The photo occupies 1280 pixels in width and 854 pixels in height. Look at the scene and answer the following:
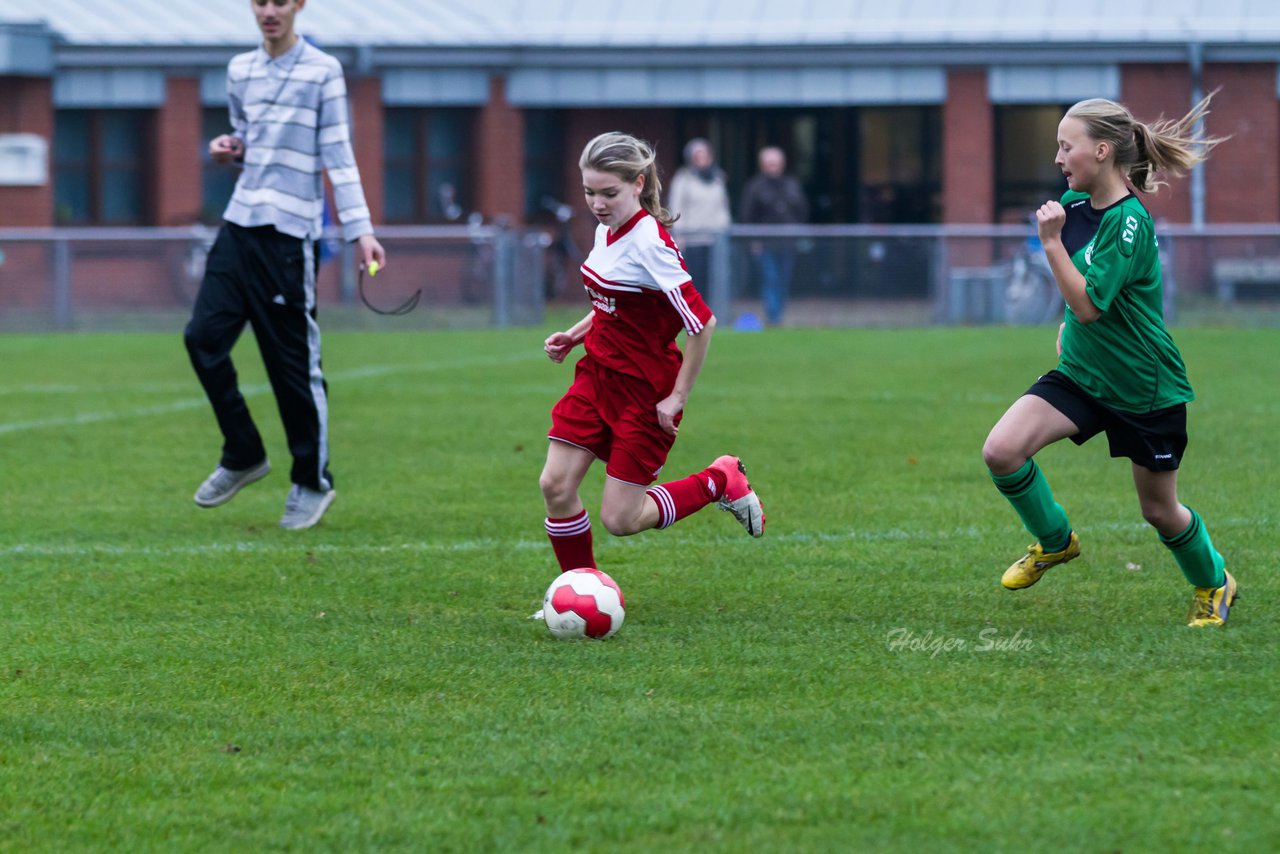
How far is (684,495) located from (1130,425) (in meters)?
1.43

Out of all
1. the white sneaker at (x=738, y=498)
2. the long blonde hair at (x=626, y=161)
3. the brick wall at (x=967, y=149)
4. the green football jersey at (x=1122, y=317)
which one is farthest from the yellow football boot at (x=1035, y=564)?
the brick wall at (x=967, y=149)

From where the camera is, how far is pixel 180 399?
1279 cm

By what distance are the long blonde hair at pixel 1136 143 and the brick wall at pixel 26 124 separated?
71.9 ft

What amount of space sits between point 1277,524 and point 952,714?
3237 millimetres

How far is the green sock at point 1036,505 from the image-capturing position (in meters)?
5.53

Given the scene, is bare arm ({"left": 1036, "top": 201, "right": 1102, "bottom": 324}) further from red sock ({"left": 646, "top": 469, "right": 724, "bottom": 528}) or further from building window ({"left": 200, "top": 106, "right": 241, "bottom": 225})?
building window ({"left": 200, "top": 106, "right": 241, "bottom": 225})

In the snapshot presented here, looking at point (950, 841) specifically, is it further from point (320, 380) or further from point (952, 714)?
point (320, 380)

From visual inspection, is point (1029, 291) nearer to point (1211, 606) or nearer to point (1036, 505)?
point (1036, 505)

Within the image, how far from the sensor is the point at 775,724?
4.42m

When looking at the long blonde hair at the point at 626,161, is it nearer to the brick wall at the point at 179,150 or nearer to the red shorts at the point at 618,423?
the red shorts at the point at 618,423

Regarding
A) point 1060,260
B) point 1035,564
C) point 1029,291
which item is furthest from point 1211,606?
point 1029,291

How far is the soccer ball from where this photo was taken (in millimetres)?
5320

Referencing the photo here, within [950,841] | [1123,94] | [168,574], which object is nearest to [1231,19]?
[1123,94]

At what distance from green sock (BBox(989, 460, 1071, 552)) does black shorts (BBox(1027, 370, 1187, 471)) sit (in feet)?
0.69
